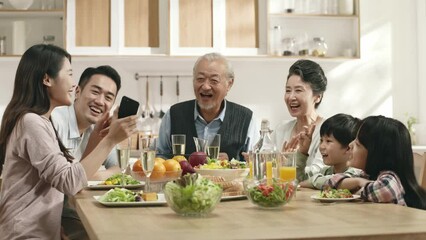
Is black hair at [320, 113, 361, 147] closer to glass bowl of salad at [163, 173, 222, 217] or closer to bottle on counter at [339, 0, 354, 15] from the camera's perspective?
glass bowl of salad at [163, 173, 222, 217]

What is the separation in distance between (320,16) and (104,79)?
108 inches

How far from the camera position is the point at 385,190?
2.12m

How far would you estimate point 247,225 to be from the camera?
160 centimetres

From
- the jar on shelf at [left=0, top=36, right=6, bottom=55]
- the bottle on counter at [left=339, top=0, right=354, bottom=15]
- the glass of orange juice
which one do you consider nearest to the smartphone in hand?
the glass of orange juice

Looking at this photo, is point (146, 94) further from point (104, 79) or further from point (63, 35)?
point (104, 79)

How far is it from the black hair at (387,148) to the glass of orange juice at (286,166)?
0.31 m

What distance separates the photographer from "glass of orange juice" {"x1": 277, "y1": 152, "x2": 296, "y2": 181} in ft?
7.59

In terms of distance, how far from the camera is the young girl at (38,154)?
88.5 inches

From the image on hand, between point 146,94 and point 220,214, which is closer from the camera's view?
point 220,214

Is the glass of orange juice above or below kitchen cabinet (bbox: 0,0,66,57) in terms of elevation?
below

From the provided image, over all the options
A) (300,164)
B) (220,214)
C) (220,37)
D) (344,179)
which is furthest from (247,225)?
(220,37)

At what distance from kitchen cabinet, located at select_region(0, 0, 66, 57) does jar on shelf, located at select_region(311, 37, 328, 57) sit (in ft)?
7.26

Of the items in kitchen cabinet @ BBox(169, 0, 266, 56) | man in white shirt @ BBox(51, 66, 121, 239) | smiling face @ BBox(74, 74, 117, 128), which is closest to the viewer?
man in white shirt @ BBox(51, 66, 121, 239)

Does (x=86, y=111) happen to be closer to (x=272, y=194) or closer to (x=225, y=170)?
(x=225, y=170)
